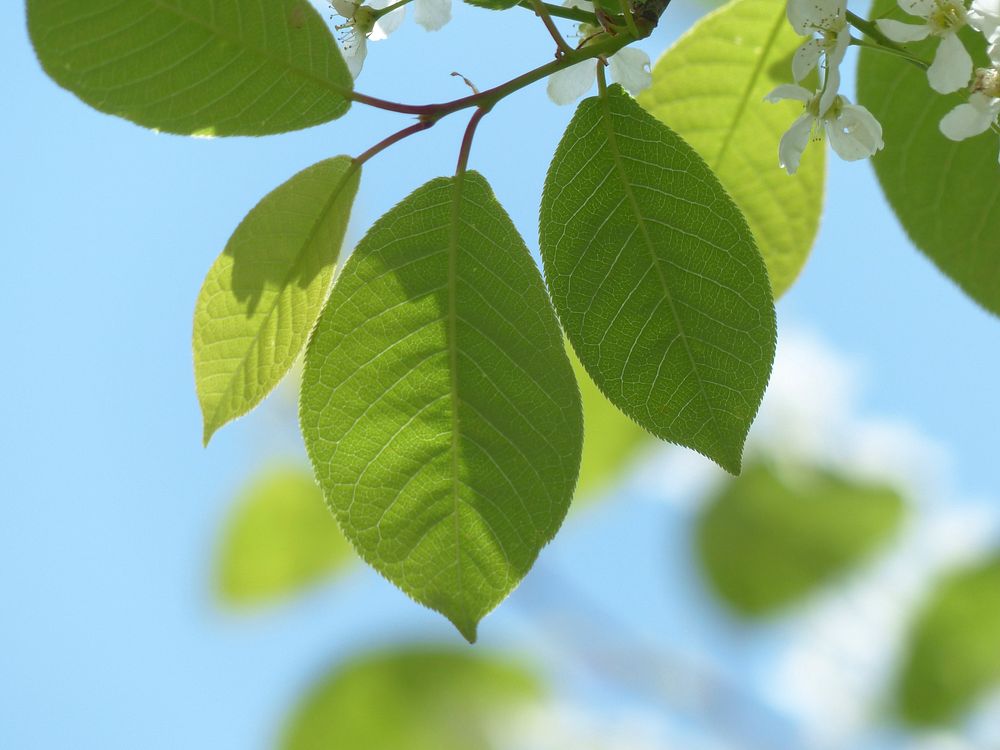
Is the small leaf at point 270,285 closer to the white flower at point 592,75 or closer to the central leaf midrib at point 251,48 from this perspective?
the central leaf midrib at point 251,48

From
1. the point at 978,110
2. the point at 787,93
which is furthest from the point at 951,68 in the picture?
the point at 787,93

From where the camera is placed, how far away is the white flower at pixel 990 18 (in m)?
0.95

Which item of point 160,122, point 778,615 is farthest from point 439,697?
point 160,122

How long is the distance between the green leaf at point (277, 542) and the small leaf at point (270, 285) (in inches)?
75.1

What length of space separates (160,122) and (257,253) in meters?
0.15

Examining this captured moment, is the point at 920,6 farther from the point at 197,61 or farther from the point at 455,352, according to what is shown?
the point at 197,61

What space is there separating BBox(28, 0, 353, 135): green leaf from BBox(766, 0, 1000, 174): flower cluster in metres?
0.43

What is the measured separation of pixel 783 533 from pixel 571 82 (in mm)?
2005

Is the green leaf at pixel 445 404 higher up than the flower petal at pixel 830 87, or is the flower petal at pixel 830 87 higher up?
the flower petal at pixel 830 87

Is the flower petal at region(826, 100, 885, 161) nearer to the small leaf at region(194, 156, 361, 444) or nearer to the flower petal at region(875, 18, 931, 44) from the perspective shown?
the flower petal at region(875, 18, 931, 44)

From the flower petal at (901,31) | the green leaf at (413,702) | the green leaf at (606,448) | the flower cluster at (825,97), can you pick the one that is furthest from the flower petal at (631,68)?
the green leaf at (413,702)

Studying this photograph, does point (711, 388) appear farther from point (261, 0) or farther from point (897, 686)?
point (897, 686)

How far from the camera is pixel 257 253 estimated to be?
101cm

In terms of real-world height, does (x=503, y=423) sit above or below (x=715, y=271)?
below
